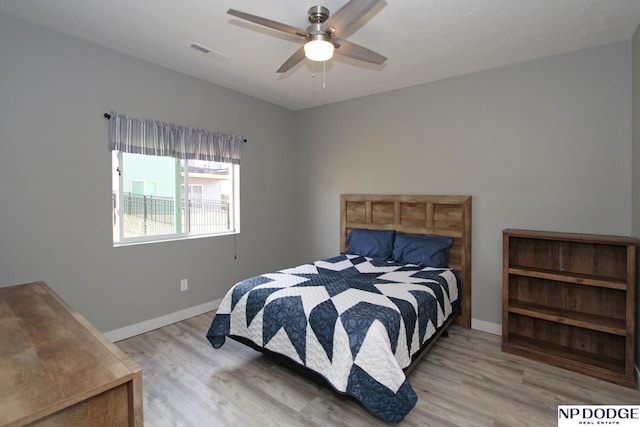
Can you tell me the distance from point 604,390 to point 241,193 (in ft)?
12.2

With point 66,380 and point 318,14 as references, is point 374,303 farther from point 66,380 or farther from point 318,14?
point 318,14

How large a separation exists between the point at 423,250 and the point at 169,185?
275cm

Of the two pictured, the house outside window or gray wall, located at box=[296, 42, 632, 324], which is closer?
gray wall, located at box=[296, 42, 632, 324]

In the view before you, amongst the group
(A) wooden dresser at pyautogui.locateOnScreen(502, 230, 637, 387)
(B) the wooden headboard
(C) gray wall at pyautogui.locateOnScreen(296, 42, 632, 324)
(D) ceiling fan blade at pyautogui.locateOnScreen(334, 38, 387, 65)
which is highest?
(D) ceiling fan blade at pyautogui.locateOnScreen(334, 38, 387, 65)

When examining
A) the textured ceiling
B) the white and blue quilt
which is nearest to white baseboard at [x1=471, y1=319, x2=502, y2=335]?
the white and blue quilt

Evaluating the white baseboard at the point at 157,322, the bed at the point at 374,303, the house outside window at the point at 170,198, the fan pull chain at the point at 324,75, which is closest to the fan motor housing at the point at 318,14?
the fan pull chain at the point at 324,75

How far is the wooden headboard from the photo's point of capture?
126 inches

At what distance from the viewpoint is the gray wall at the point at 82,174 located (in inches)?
90.7

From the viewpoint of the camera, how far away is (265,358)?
2568 mm

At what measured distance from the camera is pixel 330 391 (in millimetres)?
2139

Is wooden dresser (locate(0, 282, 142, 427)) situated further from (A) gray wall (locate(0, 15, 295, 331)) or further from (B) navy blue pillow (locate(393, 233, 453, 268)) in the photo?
(B) navy blue pillow (locate(393, 233, 453, 268))

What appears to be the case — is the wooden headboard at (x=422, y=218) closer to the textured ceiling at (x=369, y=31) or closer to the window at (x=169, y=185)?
the textured ceiling at (x=369, y=31)

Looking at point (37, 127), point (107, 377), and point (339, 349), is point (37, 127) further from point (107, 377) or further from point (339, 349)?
point (339, 349)

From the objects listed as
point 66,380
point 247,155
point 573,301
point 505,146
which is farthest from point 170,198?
point 573,301
